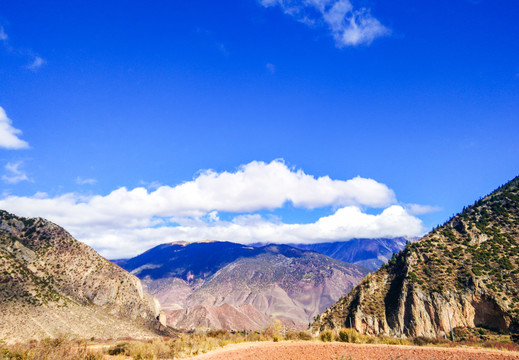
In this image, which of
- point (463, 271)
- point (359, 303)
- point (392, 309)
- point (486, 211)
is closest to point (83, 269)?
point (359, 303)

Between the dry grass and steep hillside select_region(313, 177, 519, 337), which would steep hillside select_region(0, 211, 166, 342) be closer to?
the dry grass

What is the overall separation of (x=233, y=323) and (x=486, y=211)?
453 feet

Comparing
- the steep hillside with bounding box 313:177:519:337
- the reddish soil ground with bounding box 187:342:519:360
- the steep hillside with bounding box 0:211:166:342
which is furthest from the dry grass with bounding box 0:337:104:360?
the steep hillside with bounding box 313:177:519:337

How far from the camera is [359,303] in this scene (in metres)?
52.2

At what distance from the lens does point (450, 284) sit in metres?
46.9

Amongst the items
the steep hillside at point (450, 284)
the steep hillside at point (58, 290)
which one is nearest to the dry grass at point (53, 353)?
the steep hillside at point (58, 290)

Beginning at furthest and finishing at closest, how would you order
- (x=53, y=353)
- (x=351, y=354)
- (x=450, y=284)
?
(x=450, y=284), (x=351, y=354), (x=53, y=353)

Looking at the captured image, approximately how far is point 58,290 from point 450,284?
69701mm

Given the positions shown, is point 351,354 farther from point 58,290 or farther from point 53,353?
point 58,290

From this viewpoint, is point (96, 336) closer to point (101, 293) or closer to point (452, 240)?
point (101, 293)

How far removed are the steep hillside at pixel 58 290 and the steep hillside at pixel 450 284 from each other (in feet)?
139

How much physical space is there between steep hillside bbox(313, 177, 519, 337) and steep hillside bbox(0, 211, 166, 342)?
4227 cm

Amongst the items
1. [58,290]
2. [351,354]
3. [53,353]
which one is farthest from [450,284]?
[58,290]

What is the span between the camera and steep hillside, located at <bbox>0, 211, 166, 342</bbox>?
1884 inches
